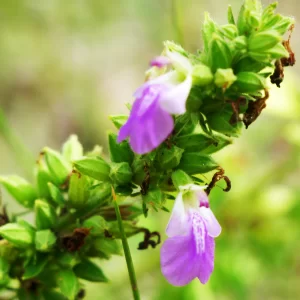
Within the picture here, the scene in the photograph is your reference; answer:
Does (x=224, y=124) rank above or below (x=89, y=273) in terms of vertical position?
above

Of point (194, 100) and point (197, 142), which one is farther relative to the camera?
Answer: point (197, 142)

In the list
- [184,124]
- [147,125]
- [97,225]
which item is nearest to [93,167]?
[97,225]

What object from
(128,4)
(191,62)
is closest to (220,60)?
(191,62)

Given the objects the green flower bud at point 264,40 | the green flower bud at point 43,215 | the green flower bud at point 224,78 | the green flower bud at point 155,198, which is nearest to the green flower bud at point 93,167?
the green flower bud at point 155,198

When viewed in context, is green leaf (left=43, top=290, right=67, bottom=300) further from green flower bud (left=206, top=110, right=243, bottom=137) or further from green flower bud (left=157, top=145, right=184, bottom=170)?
green flower bud (left=206, top=110, right=243, bottom=137)

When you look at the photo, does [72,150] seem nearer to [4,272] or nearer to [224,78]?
[4,272]

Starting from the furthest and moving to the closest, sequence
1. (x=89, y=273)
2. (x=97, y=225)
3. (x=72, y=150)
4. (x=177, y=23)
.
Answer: (x=177, y=23), (x=72, y=150), (x=89, y=273), (x=97, y=225)
